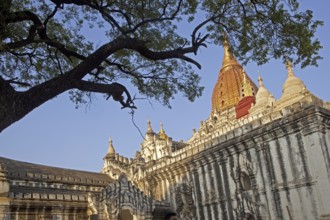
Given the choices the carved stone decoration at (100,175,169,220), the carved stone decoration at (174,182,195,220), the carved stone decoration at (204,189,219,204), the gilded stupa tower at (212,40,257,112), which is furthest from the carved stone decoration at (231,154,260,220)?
the gilded stupa tower at (212,40,257,112)

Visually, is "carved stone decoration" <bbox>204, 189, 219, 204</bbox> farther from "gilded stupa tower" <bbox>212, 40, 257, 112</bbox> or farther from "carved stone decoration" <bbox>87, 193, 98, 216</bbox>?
"gilded stupa tower" <bbox>212, 40, 257, 112</bbox>

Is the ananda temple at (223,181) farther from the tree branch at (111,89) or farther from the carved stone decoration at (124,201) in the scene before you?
the tree branch at (111,89)

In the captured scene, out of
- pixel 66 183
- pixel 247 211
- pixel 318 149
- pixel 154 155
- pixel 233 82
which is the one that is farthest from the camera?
pixel 233 82

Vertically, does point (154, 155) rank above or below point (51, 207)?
above

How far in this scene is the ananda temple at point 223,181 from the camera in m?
20.0

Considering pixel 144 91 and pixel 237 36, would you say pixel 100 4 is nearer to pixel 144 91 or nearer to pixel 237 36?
pixel 144 91

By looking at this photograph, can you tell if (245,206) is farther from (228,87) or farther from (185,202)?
(228,87)

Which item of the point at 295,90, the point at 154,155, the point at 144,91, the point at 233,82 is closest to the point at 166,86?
the point at 144,91

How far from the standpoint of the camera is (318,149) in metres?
21.5

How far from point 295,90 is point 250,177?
35.1 ft

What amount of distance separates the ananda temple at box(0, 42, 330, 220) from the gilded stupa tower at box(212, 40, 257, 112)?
23.4 metres

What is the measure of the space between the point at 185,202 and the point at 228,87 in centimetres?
3361

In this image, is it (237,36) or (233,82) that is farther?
(233,82)

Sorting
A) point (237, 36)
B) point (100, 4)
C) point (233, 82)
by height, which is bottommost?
point (237, 36)
